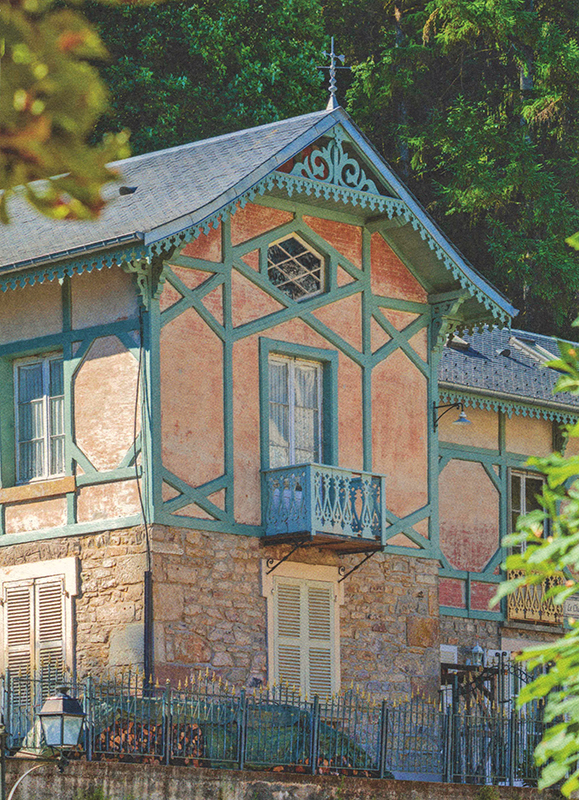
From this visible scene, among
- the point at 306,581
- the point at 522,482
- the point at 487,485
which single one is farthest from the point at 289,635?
the point at 522,482

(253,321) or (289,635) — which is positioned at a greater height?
(253,321)

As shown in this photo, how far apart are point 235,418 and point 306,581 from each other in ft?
7.04

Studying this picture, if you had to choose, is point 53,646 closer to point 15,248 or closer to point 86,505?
point 86,505

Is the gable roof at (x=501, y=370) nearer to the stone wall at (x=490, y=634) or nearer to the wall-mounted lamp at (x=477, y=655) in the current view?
the stone wall at (x=490, y=634)

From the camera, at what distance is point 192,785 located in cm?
1454

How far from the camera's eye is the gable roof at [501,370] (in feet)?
75.9

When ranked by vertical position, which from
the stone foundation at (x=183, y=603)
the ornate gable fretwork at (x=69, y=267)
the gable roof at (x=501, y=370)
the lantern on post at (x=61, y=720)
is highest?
the ornate gable fretwork at (x=69, y=267)

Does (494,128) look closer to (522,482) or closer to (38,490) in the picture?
(522,482)

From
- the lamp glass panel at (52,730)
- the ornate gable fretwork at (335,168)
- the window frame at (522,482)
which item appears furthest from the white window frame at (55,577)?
the window frame at (522,482)

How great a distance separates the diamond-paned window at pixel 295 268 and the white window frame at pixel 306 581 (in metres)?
3.24

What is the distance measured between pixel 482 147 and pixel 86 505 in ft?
68.1

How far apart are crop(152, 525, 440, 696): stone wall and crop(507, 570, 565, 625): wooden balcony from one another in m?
3.32

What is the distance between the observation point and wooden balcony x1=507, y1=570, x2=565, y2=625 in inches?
909

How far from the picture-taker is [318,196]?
18812 millimetres
